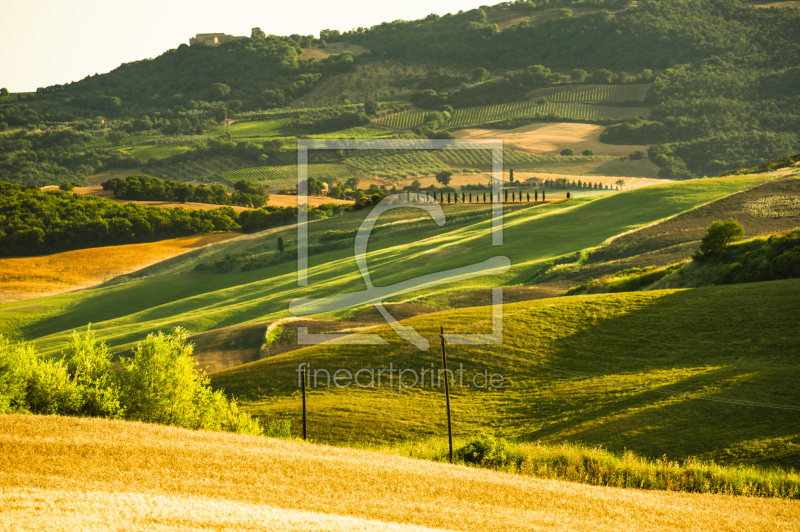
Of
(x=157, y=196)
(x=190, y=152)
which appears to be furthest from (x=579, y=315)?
(x=190, y=152)

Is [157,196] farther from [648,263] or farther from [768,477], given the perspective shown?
[768,477]

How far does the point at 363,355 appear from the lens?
29.1 meters

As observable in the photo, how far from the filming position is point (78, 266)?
86938mm

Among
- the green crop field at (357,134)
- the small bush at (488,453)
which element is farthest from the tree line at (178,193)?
the small bush at (488,453)

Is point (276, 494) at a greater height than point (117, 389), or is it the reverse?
point (276, 494)

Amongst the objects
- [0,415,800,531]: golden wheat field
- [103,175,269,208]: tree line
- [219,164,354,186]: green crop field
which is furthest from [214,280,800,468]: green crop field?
[219,164,354,186]: green crop field

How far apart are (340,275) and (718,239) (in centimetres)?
2994

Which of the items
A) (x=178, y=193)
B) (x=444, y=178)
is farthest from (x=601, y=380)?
(x=178, y=193)

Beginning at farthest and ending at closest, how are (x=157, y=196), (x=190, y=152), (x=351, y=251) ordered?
(x=190, y=152) < (x=157, y=196) < (x=351, y=251)

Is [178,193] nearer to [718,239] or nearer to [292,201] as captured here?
[292,201]

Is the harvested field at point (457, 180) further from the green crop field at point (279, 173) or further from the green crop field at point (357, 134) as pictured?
the green crop field at point (357, 134)

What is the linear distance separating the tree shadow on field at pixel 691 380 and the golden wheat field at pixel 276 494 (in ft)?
11.9

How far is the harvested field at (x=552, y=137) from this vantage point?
171375 mm

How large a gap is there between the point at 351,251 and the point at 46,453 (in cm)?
5562
